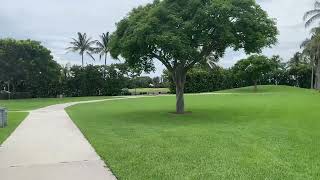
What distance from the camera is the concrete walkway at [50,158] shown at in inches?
316

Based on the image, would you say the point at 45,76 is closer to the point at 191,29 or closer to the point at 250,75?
the point at 250,75

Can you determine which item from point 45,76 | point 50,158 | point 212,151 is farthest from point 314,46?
point 50,158

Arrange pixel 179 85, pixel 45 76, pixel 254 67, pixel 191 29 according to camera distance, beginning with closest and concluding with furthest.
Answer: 1. pixel 191 29
2. pixel 179 85
3. pixel 45 76
4. pixel 254 67

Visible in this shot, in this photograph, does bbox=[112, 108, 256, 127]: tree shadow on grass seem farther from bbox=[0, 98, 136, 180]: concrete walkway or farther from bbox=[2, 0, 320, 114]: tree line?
bbox=[0, 98, 136, 180]: concrete walkway

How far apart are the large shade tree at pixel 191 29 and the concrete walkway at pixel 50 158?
663 cm

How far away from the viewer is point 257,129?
591 inches

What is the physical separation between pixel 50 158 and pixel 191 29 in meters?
11.6

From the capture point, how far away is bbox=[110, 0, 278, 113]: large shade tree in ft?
64.6

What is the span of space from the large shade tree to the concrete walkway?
6632 millimetres

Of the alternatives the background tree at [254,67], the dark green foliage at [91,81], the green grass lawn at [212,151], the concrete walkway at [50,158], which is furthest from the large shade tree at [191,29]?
the dark green foliage at [91,81]

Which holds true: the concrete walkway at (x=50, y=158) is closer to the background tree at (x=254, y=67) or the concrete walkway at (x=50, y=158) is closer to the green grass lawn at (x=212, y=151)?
the green grass lawn at (x=212, y=151)

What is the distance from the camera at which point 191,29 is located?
20016mm

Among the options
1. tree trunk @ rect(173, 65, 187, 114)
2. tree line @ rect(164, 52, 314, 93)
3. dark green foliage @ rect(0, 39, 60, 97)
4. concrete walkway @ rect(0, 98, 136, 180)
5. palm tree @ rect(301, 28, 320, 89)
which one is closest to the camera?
concrete walkway @ rect(0, 98, 136, 180)

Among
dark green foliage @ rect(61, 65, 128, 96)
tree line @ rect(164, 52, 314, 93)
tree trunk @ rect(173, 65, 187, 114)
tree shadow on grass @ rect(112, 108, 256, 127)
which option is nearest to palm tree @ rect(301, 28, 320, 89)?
tree line @ rect(164, 52, 314, 93)
